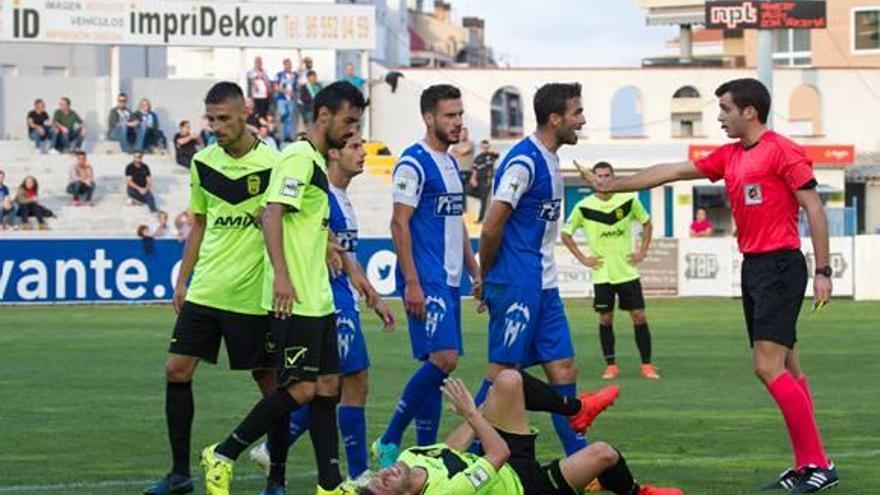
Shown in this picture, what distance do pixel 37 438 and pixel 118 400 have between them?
3.39 metres

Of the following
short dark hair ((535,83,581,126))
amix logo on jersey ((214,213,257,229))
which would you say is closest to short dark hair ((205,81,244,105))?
amix logo on jersey ((214,213,257,229))

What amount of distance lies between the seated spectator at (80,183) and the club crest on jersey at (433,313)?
108 ft

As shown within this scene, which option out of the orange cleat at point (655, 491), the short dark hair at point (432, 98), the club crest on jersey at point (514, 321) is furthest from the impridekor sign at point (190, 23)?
the orange cleat at point (655, 491)

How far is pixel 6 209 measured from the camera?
4194 centimetres

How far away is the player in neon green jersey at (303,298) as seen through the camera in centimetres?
1057

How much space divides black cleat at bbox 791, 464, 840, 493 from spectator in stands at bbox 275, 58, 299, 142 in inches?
1407

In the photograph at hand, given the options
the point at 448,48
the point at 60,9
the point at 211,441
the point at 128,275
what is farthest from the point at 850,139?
the point at 211,441

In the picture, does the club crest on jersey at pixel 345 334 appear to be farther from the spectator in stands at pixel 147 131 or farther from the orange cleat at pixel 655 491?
the spectator in stands at pixel 147 131

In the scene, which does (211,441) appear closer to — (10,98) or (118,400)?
(118,400)

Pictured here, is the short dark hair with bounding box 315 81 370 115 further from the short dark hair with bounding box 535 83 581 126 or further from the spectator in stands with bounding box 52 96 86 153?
the spectator in stands with bounding box 52 96 86 153

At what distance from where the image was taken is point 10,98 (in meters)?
50.8

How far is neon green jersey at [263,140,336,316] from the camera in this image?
34.7 ft

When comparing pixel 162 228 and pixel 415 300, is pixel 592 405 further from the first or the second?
pixel 162 228

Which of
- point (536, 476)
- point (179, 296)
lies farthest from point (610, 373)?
point (536, 476)
